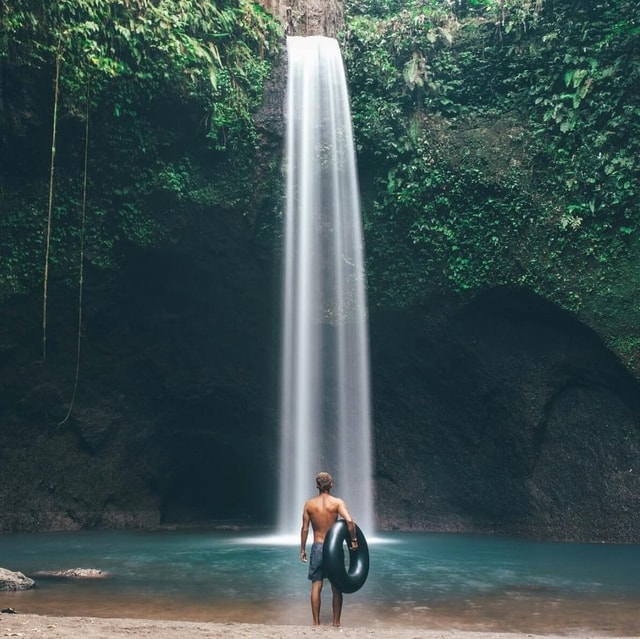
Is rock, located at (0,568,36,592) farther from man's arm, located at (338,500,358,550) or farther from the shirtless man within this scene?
man's arm, located at (338,500,358,550)

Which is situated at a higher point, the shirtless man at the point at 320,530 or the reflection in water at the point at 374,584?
the shirtless man at the point at 320,530

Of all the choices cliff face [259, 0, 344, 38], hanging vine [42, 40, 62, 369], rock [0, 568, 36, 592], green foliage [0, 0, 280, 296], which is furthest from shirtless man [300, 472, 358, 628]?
cliff face [259, 0, 344, 38]

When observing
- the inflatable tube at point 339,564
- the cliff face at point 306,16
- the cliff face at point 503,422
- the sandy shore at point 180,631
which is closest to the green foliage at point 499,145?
the cliff face at point 306,16

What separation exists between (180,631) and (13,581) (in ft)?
11.5

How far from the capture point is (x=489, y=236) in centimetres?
1792

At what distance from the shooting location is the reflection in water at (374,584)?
27.9 feet

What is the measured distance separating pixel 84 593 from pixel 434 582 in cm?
414

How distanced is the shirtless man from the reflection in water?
642 millimetres

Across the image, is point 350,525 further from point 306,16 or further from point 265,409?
point 306,16

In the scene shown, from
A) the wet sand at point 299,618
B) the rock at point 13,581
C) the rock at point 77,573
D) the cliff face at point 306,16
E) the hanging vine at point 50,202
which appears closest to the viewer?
the wet sand at point 299,618

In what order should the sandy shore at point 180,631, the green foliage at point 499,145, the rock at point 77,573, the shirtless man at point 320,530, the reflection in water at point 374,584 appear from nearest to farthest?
the sandy shore at point 180,631, the shirtless man at point 320,530, the reflection in water at point 374,584, the rock at point 77,573, the green foliage at point 499,145

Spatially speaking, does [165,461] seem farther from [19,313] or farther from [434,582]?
[434,582]

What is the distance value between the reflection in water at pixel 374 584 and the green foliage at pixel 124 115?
6151 mm

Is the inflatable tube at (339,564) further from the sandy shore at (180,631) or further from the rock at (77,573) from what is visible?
the rock at (77,573)
